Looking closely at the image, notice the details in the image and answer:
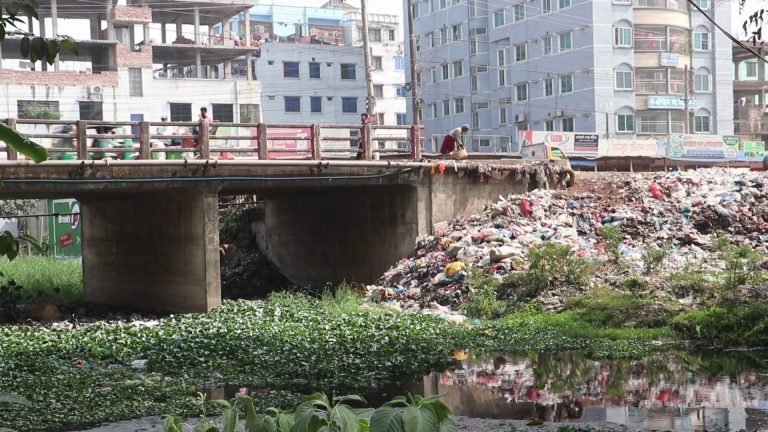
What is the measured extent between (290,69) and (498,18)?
15170 millimetres

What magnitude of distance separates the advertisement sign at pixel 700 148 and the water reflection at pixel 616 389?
121 feet

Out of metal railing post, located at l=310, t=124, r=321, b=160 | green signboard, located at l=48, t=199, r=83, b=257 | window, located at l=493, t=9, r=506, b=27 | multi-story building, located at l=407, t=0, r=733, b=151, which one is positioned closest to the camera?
metal railing post, located at l=310, t=124, r=321, b=160

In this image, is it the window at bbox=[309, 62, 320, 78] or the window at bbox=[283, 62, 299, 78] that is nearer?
the window at bbox=[283, 62, 299, 78]

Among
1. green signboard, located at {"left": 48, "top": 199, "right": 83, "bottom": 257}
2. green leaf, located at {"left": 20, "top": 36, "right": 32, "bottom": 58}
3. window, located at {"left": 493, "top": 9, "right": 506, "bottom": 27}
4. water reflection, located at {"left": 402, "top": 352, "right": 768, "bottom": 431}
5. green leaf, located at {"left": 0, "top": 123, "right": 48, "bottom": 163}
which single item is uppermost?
window, located at {"left": 493, "top": 9, "right": 506, "bottom": 27}

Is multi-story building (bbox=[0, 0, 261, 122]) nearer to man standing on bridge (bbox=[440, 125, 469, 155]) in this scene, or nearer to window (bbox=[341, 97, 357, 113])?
window (bbox=[341, 97, 357, 113])

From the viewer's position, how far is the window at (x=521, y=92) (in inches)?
2613

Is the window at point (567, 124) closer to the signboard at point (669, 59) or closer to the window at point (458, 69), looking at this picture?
the signboard at point (669, 59)

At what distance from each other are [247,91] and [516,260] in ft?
132

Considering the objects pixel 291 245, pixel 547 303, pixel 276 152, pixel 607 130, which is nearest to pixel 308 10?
pixel 607 130

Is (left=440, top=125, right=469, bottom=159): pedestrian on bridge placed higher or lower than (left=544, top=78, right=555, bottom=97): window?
lower

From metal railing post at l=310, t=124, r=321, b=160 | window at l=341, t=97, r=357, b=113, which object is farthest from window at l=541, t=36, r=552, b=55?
metal railing post at l=310, t=124, r=321, b=160

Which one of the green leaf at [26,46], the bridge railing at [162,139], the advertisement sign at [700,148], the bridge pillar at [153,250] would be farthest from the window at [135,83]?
the green leaf at [26,46]

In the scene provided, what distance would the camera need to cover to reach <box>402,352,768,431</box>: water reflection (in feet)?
35.4

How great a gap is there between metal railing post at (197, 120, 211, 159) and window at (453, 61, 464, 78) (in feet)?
165
